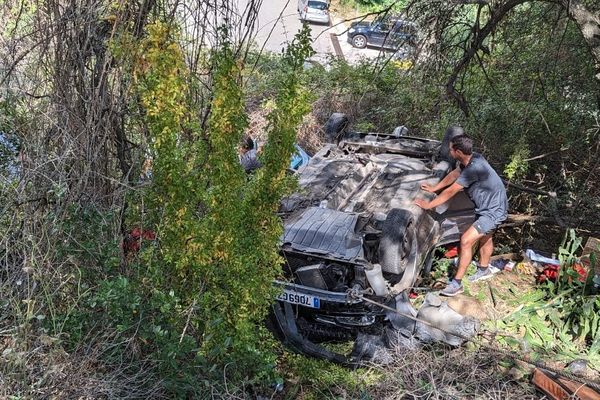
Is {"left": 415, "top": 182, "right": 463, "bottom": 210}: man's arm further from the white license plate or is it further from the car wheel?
the car wheel

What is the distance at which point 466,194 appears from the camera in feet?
21.1

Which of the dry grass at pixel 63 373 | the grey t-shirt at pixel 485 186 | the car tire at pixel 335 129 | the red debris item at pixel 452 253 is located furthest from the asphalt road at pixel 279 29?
the dry grass at pixel 63 373

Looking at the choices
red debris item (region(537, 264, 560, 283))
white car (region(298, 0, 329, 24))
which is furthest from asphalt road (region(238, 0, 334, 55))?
red debris item (region(537, 264, 560, 283))

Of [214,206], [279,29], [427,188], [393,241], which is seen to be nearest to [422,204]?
[427,188]

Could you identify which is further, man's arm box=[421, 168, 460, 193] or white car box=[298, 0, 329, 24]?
white car box=[298, 0, 329, 24]

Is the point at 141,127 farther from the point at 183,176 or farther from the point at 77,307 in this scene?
the point at 77,307

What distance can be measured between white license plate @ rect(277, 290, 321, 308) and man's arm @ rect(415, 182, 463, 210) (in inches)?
66.4

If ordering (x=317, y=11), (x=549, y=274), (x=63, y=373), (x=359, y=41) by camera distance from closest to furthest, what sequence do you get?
1. (x=63, y=373)
2. (x=549, y=274)
3. (x=317, y=11)
4. (x=359, y=41)

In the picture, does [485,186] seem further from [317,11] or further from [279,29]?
[279,29]

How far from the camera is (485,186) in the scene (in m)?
5.98

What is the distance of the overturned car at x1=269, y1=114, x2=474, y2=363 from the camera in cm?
484

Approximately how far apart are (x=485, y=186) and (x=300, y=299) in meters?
2.52

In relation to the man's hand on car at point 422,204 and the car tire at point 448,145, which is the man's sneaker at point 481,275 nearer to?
the man's hand on car at point 422,204

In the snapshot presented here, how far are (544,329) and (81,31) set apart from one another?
15.4 ft
